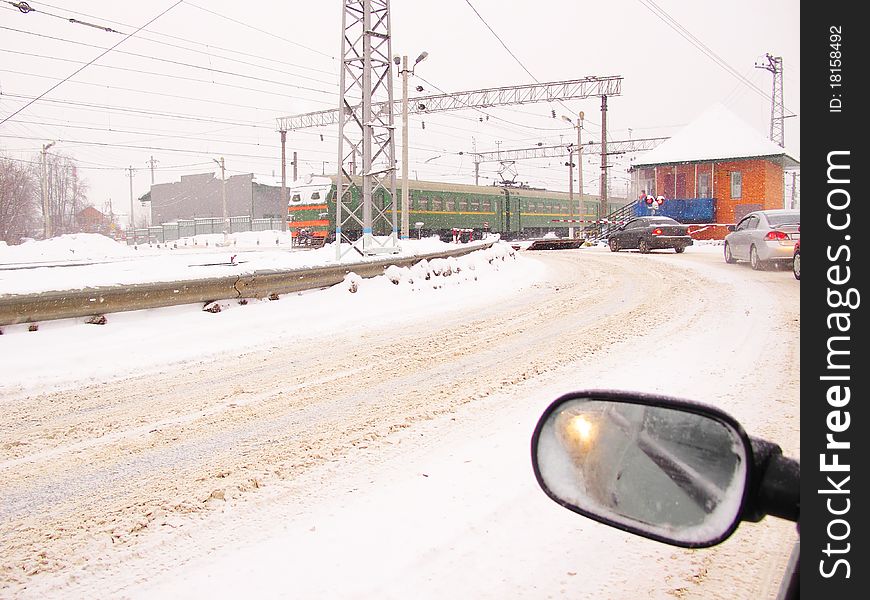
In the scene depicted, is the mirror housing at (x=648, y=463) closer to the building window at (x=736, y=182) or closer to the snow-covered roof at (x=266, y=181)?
the building window at (x=736, y=182)

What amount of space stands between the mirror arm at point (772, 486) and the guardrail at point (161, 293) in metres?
7.68

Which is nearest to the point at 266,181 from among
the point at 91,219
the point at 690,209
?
the point at 690,209

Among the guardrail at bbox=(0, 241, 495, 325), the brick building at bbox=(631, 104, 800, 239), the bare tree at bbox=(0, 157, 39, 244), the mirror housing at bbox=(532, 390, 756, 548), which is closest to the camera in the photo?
the mirror housing at bbox=(532, 390, 756, 548)

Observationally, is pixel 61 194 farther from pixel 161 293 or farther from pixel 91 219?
pixel 161 293

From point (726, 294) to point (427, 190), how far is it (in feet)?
86.0

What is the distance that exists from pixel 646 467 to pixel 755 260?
1479cm

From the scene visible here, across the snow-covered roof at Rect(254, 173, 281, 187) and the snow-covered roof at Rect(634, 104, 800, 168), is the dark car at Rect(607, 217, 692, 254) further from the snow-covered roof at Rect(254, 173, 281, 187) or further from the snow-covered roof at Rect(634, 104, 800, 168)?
the snow-covered roof at Rect(254, 173, 281, 187)

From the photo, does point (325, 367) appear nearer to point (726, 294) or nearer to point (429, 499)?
point (429, 499)

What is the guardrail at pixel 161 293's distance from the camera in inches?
271

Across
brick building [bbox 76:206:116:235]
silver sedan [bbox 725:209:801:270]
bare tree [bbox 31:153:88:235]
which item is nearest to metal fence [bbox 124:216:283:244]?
bare tree [bbox 31:153:88:235]

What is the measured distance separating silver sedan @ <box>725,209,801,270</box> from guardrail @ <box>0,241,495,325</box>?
8360mm

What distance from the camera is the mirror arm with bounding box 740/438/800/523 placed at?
95cm

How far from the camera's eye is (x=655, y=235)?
23250 millimetres

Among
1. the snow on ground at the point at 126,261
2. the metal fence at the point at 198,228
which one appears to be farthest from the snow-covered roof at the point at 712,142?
the metal fence at the point at 198,228
